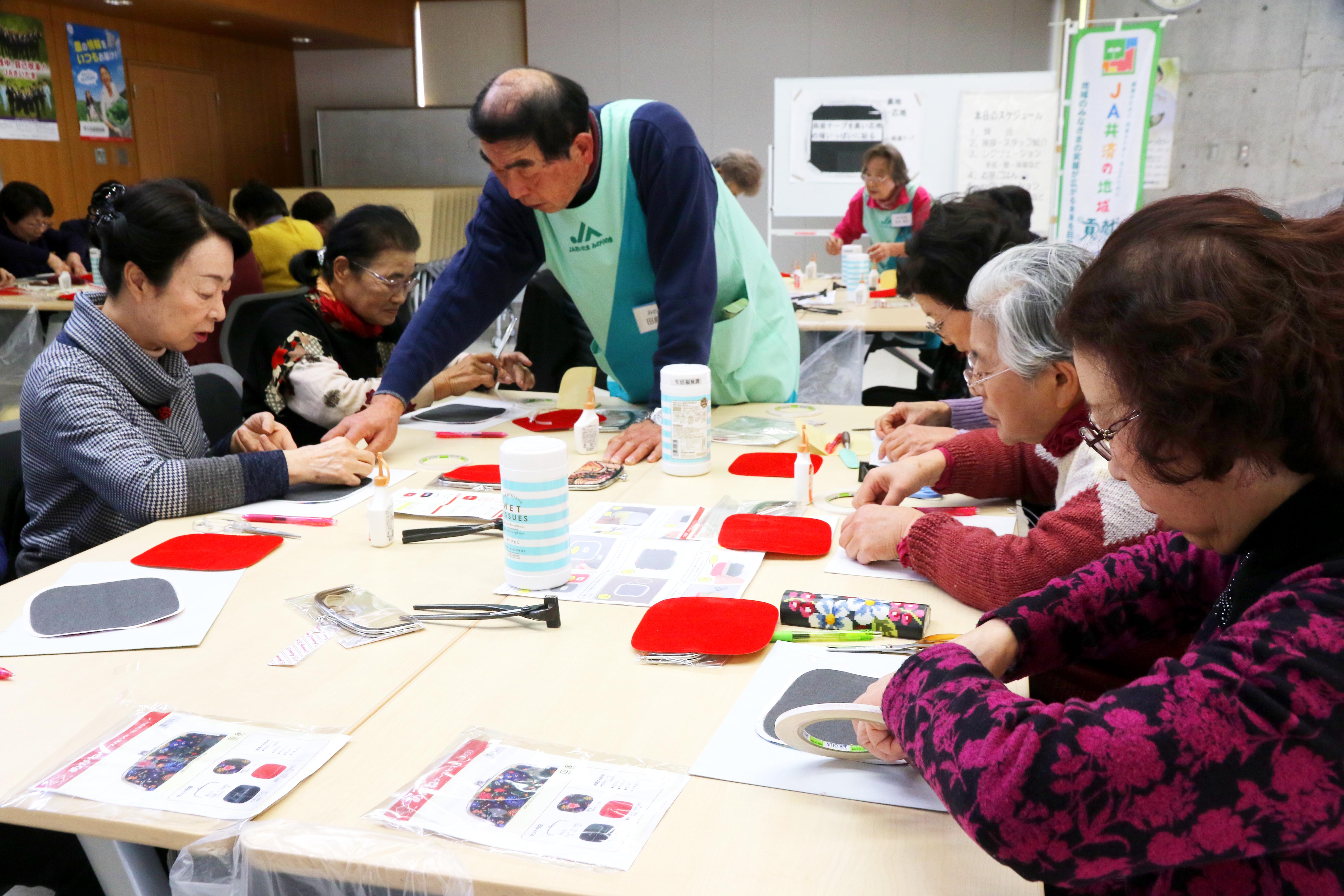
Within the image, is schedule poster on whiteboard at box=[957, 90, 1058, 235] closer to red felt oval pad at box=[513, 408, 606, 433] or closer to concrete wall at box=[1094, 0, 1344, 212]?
concrete wall at box=[1094, 0, 1344, 212]

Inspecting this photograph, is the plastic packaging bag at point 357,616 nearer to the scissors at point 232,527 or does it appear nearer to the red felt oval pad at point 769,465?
the scissors at point 232,527

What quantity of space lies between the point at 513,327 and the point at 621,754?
295 centimetres

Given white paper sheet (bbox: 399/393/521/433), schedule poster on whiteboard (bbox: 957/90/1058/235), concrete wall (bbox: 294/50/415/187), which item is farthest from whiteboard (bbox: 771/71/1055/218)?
white paper sheet (bbox: 399/393/521/433)

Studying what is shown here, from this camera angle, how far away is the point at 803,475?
164 centimetres

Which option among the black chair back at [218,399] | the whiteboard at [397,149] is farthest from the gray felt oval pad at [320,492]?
the whiteboard at [397,149]

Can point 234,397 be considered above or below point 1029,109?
below

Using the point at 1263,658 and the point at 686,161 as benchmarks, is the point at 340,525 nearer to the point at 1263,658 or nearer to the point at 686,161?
the point at 686,161

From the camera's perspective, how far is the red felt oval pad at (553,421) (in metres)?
2.22

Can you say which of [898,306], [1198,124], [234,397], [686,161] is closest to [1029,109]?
[1198,124]

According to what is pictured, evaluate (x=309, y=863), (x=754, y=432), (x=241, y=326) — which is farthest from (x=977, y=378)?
(x=241, y=326)

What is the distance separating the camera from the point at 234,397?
237 centimetres

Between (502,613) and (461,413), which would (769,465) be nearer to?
(502,613)

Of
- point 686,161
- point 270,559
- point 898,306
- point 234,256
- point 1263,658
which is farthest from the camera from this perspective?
point 898,306

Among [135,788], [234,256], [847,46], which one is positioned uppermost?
[847,46]
